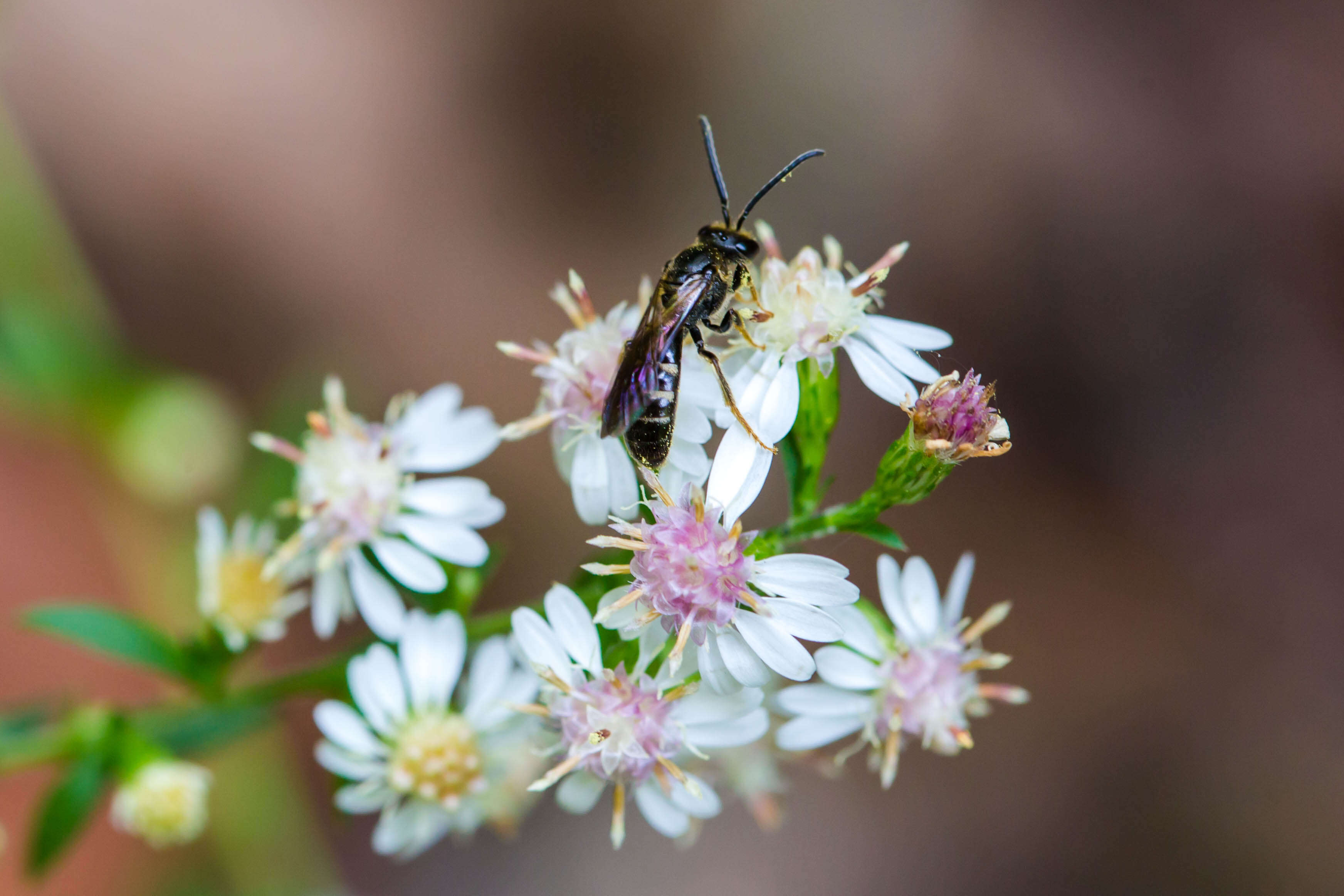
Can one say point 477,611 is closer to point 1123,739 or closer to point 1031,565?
point 1031,565

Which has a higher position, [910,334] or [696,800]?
[910,334]

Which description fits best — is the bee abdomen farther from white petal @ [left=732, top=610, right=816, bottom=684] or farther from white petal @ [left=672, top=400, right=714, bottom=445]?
white petal @ [left=732, top=610, right=816, bottom=684]

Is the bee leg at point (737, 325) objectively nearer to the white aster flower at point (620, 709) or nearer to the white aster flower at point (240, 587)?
the white aster flower at point (620, 709)

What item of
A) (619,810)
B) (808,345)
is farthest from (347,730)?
(808,345)

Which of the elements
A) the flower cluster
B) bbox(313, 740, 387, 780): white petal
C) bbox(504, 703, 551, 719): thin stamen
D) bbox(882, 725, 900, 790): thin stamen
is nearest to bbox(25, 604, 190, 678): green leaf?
the flower cluster

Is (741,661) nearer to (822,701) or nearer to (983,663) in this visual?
(822,701)

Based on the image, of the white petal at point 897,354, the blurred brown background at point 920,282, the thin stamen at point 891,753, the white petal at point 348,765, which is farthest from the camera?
the blurred brown background at point 920,282

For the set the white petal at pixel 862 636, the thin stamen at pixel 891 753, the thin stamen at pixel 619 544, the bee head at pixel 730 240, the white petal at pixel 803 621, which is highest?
the bee head at pixel 730 240

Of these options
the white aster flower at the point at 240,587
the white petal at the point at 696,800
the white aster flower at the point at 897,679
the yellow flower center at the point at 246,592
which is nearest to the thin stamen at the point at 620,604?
the white petal at the point at 696,800
